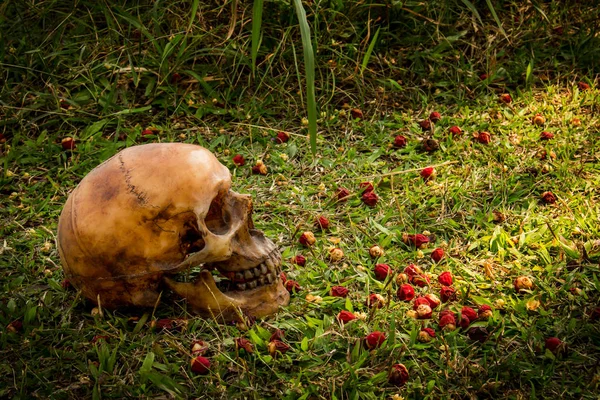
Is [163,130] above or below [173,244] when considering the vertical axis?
below

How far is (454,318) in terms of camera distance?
2.54 meters

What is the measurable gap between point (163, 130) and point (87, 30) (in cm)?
87

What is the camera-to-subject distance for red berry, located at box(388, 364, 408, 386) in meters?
2.28

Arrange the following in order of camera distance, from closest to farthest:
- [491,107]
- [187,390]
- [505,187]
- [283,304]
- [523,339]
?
[187,390]
[523,339]
[283,304]
[505,187]
[491,107]

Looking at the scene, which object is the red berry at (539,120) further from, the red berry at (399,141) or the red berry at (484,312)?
the red berry at (484,312)

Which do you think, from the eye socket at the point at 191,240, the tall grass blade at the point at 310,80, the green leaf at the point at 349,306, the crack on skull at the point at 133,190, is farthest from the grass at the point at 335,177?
the tall grass blade at the point at 310,80

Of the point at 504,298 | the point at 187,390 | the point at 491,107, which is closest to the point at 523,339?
the point at 504,298

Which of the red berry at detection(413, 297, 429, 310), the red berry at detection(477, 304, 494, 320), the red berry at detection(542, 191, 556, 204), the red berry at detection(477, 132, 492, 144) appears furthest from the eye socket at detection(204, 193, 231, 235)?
the red berry at detection(477, 132, 492, 144)

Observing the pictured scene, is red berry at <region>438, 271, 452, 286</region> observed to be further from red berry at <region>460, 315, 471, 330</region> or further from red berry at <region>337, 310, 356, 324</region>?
red berry at <region>337, 310, 356, 324</region>

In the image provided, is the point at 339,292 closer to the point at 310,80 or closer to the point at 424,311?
the point at 424,311

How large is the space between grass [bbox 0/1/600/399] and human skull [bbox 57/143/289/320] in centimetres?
12

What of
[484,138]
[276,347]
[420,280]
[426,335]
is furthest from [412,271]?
[484,138]

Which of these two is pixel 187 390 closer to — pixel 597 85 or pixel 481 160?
pixel 481 160

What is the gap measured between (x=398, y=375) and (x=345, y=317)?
1.08ft
